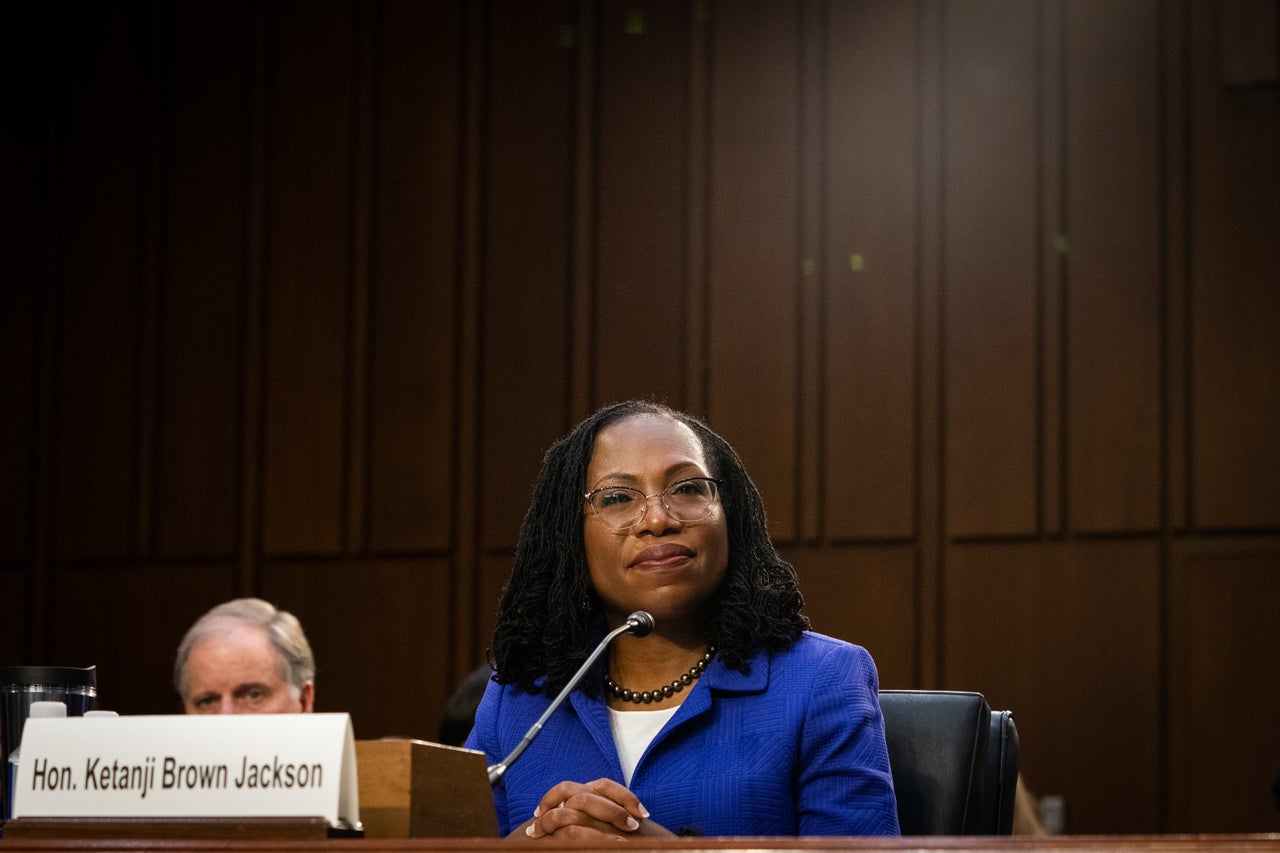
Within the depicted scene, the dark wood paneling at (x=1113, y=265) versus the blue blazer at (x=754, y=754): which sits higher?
the dark wood paneling at (x=1113, y=265)

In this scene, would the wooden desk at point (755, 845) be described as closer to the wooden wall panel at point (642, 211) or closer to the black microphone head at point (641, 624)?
the black microphone head at point (641, 624)

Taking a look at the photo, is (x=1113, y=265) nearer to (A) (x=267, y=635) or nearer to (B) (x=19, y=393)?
(A) (x=267, y=635)

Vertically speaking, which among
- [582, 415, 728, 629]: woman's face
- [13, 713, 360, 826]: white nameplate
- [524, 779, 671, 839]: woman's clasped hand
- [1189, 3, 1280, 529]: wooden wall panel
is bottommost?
[524, 779, 671, 839]: woman's clasped hand

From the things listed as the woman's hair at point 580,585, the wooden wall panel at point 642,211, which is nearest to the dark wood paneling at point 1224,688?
the wooden wall panel at point 642,211

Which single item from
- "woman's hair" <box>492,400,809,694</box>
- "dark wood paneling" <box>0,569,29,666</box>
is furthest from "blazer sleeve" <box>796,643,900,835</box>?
"dark wood paneling" <box>0,569,29,666</box>

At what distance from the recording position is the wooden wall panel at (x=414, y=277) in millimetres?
6059

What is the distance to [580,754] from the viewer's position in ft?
7.10

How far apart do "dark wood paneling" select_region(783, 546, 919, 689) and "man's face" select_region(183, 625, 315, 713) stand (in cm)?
233

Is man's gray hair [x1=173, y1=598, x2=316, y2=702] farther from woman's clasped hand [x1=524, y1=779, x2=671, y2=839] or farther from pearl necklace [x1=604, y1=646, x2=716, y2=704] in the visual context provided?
woman's clasped hand [x1=524, y1=779, x2=671, y2=839]

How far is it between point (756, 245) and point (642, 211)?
0.45 metres

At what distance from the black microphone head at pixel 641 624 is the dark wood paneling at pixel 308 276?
13.7 feet

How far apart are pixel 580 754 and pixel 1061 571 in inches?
137

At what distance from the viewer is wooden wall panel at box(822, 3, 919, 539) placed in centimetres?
557

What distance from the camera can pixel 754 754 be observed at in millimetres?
2100
